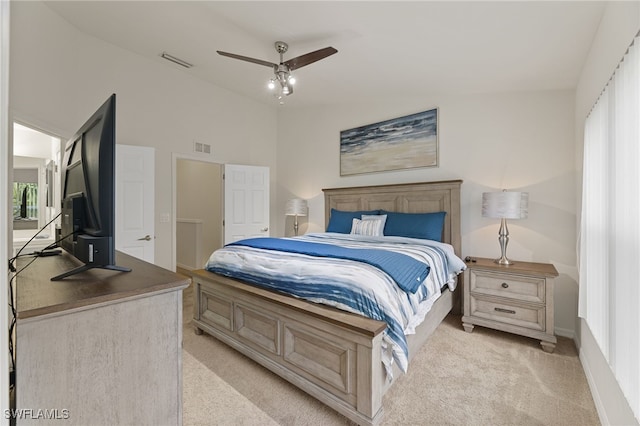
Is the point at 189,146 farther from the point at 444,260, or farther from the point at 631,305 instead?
the point at 631,305

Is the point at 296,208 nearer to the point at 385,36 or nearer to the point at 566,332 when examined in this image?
the point at 385,36

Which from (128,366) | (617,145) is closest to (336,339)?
(128,366)

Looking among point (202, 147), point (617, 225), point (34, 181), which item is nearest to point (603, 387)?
point (617, 225)

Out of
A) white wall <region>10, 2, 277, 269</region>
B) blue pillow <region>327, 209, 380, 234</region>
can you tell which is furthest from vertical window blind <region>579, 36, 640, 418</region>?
white wall <region>10, 2, 277, 269</region>

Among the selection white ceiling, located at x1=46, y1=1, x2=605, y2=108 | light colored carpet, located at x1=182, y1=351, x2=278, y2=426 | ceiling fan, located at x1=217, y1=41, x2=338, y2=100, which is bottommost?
light colored carpet, located at x1=182, y1=351, x2=278, y2=426

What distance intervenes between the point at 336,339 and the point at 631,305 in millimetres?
1361

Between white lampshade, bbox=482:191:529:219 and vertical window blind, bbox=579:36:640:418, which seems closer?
vertical window blind, bbox=579:36:640:418

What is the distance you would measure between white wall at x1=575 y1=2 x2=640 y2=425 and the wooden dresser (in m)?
1.93

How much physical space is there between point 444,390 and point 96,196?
2.27 meters

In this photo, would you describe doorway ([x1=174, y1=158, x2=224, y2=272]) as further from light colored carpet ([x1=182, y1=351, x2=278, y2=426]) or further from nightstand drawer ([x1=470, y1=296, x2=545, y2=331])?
nightstand drawer ([x1=470, y1=296, x2=545, y2=331])

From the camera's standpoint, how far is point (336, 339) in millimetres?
1627

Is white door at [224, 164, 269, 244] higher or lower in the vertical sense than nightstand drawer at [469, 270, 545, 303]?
higher

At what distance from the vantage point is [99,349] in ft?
2.73

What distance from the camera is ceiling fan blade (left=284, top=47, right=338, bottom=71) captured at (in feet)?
7.33
